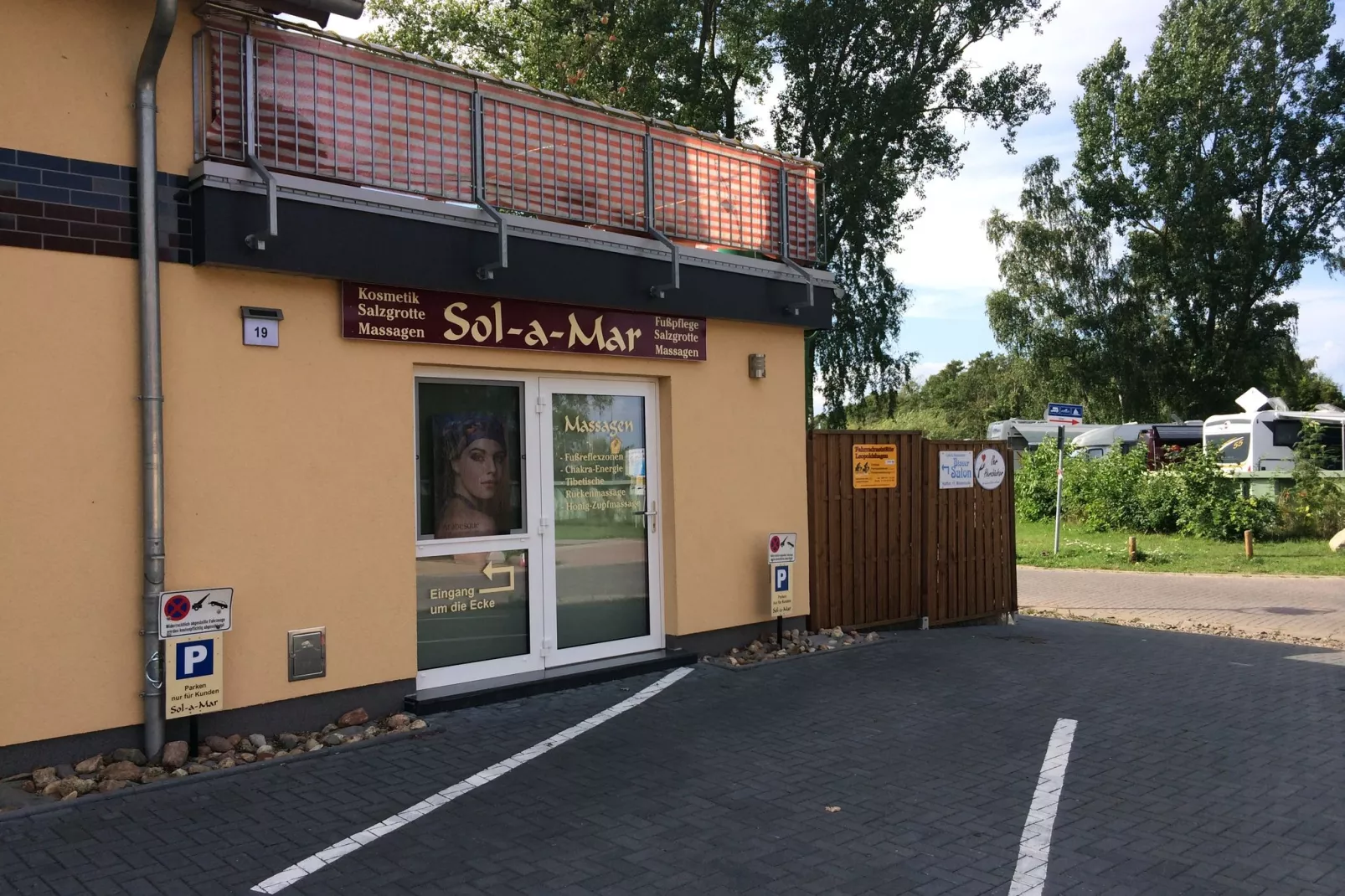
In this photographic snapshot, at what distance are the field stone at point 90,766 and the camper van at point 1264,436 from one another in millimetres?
27792

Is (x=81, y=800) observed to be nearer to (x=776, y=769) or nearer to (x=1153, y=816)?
(x=776, y=769)

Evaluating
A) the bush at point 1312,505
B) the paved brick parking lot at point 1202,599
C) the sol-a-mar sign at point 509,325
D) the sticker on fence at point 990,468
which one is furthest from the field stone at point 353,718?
the bush at point 1312,505

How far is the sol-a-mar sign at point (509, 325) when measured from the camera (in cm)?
676

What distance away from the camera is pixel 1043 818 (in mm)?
5008

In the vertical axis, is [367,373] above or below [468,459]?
above

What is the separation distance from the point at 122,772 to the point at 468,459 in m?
3.02

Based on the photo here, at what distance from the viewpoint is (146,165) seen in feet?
18.9

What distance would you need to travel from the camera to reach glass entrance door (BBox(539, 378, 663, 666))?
26.0 ft

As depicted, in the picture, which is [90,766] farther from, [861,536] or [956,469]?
[956,469]

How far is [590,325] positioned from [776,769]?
3789mm

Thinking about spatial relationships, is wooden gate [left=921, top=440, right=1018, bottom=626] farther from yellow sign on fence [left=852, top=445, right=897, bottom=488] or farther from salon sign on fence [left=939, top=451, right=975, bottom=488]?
yellow sign on fence [left=852, top=445, right=897, bottom=488]

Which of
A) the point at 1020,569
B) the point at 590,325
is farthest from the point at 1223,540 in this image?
the point at 590,325

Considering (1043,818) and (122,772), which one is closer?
(1043,818)

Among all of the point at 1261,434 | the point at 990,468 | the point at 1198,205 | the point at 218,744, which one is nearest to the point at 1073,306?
the point at 1198,205
